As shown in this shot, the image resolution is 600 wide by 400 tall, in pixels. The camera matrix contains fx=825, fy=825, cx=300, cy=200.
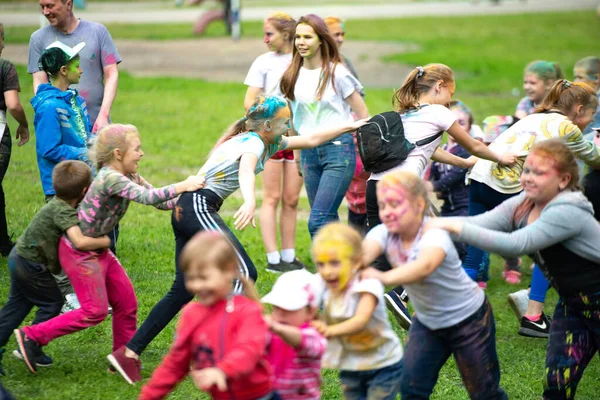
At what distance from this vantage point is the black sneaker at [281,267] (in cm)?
770

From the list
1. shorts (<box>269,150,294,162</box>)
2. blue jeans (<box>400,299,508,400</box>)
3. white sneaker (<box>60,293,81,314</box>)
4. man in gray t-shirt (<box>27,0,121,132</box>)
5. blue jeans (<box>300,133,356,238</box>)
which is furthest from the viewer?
shorts (<box>269,150,294,162</box>)

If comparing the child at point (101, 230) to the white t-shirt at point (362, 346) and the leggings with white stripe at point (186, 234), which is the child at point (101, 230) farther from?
the white t-shirt at point (362, 346)

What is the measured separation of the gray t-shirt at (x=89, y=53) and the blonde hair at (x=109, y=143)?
2141 mm

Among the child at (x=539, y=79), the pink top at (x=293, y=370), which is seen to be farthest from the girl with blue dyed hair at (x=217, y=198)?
the child at (x=539, y=79)

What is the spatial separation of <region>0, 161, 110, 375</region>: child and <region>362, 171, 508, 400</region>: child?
188 cm

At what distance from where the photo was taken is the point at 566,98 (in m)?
6.20

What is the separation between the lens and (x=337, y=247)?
374 cm

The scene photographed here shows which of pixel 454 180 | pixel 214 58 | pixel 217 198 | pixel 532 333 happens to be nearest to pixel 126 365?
pixel 217 198

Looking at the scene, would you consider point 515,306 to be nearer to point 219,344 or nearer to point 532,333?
point 532,333

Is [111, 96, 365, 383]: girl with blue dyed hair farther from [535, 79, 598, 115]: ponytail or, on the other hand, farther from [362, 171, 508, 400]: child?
[535, 79, 598, 115]: ponytail

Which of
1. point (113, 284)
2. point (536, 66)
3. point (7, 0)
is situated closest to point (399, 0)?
point (7, 0)

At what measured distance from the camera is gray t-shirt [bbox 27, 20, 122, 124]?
693cm

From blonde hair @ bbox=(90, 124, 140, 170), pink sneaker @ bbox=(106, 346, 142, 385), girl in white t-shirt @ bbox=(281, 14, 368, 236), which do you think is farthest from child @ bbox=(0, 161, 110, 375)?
girl in white t-shirt @ bbox=(281, 14, 368, 236)

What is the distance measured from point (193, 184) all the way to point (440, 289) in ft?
5.89
